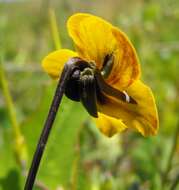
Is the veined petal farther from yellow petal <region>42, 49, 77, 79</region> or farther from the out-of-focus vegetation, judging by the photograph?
the out-of-focus vegetation

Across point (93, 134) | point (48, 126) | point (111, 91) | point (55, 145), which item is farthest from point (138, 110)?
point (93, 134)

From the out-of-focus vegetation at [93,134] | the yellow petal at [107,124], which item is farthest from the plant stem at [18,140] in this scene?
the yellow petal at [107,124]

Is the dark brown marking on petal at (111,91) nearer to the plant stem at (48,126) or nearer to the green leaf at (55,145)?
the plant stem at (48,126)

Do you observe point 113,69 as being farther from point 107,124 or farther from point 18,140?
point 18,140

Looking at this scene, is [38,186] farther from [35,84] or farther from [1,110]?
[35,84]

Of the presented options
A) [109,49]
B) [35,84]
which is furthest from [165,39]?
[109,49]

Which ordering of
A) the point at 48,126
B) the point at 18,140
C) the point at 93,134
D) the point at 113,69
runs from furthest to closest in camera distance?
the point at 93,134, the point at 18,140, the point at 113,69, the point at 48,126
